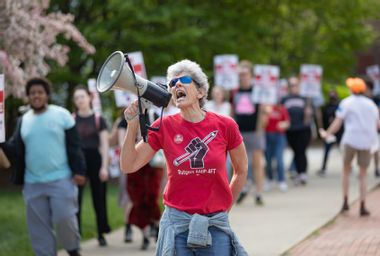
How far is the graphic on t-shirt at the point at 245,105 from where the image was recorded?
15.4m

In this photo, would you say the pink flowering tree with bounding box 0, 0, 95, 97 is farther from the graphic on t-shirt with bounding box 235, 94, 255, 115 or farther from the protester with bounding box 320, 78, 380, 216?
the protester with bounding box 320, 78, 380, 216

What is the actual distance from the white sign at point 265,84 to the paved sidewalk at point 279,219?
166 cm

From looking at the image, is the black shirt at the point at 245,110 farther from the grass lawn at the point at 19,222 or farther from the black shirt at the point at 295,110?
the black shirt at the point at 295,110

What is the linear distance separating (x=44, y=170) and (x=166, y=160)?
3042 millimetres

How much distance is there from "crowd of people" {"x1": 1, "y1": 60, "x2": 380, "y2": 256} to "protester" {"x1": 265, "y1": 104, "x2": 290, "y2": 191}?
1415 millimetres

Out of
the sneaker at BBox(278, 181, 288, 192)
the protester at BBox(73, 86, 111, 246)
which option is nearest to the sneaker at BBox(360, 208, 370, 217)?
the protester at BBox(73, 86, 111, 246)

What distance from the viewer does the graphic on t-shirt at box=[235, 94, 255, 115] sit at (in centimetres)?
1540

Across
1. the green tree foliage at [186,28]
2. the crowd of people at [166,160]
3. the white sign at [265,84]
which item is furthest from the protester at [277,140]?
the green tree foliage at [186,28]

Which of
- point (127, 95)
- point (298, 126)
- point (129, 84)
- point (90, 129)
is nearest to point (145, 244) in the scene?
point (90, 129)

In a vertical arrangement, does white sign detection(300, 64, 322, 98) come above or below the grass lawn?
above

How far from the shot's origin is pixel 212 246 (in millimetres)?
5996

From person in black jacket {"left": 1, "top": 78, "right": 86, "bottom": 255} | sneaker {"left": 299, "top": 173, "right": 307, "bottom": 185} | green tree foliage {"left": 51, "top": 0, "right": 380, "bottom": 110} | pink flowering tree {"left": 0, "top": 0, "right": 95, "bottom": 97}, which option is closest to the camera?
person in black jacket {"left": 1, "top": 78, "right": 86, "bottom": 255}

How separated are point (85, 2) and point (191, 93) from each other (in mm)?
16570

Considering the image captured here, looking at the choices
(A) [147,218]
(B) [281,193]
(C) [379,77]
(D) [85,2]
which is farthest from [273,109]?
(C) [379,77]
